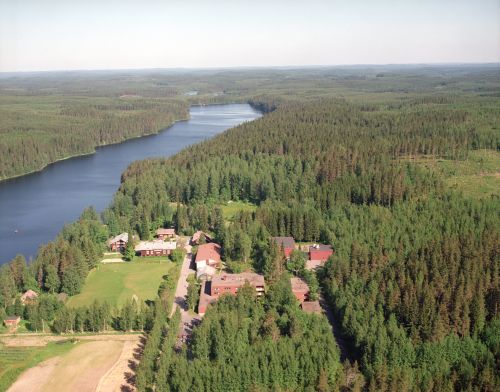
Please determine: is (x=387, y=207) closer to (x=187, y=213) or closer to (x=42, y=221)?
(x=187, y=213)

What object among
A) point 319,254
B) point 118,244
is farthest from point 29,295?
point 319,254

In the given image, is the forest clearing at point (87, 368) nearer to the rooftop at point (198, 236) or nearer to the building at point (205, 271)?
the building at point (205, 271)

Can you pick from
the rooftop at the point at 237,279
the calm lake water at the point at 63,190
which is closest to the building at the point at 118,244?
the calm lake water at the point at 63,190

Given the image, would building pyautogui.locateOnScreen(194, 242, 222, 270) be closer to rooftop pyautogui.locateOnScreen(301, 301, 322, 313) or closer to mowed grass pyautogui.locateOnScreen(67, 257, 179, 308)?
mowed grass pyautogui.locateOnScreen(67, 257, 179, 308)

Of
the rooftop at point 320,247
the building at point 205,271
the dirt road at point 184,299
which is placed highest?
the rooftop at point 320,247

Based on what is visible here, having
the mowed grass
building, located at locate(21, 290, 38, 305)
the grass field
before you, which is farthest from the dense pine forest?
the mowed grass

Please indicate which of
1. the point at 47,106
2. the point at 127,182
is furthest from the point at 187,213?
the point at 47,106
